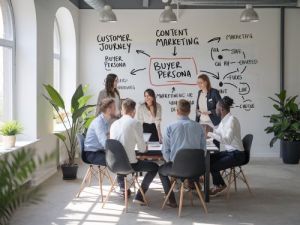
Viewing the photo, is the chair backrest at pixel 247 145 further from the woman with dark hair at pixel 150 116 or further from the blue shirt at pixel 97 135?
the blue shirt at pixel 97 135

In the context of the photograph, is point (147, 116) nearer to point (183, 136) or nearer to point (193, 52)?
point (183, 136)

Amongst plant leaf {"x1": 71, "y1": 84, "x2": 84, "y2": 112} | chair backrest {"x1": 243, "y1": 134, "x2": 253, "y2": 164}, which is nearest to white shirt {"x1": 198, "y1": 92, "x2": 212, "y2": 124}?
chair backrest {"x1": 243, "y1": 134, "x2": 253, "y2": 164}

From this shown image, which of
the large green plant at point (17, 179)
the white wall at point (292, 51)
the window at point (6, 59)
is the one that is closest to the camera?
the large green plant at point (17, 179)

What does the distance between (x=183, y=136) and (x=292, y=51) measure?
4632mm

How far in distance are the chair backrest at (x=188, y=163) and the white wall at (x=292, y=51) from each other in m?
4.59

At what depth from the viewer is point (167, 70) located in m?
8.41

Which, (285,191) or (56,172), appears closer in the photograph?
(285,191)

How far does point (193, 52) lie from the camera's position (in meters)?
8.38

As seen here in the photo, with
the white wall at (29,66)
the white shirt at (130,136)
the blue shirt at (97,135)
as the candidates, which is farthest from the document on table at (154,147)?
the white wall at (29,66)

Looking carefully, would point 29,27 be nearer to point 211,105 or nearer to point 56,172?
point 56,172

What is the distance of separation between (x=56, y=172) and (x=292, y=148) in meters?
3.99

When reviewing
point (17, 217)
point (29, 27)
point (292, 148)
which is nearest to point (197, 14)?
point (292, 148)

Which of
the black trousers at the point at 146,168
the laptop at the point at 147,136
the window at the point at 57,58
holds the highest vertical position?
the window at the point at 57,58

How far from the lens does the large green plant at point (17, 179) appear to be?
1497 mm
